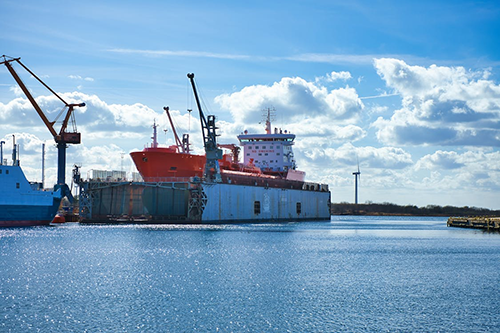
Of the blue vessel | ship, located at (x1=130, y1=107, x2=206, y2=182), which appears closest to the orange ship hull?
ship, located at (x1=130, y1=107, x2=206, y2=182)

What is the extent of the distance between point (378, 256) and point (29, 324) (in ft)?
89.8

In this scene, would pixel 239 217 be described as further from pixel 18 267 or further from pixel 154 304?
pixel 154 304

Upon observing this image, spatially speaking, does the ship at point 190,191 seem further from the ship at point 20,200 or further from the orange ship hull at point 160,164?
the ship at point 20,200

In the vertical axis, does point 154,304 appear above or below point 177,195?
below

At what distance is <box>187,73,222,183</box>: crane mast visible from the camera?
7612cm

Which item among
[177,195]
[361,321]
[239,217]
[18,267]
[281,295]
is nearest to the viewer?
[361,321]

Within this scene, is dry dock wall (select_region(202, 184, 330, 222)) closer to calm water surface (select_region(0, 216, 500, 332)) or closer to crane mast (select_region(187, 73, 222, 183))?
crane mast (select_region(187, 73, 222, 183))

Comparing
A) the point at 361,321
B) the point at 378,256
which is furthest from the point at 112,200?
the point at 361,321

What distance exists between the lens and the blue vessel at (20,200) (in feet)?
208

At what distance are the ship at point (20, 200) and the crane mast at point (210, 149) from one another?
61.9ft

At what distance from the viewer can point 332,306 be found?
77.6 ft

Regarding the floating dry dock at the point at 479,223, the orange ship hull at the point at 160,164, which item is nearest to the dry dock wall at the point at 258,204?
the orange ship hull at the point at 160,164

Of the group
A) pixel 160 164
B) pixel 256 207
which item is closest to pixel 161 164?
pixel 160 164

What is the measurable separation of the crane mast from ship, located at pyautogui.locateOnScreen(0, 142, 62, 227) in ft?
61.9
